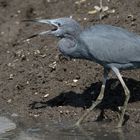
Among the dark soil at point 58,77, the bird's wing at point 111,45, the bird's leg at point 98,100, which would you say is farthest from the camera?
the dark soil at point 58,77

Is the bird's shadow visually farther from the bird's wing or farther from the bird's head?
the bird's head

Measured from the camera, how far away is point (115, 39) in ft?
25.2

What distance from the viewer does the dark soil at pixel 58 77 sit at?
8062 millimetres

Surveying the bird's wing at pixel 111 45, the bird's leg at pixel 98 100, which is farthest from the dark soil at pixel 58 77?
the bird's wing at pixel 111 45

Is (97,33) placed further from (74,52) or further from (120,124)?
(120,124)

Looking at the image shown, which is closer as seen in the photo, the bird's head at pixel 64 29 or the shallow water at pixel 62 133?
the shallow water at pixel 62 133

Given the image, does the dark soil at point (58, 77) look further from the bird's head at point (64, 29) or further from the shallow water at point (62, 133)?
the bird's head at point (64, 29)

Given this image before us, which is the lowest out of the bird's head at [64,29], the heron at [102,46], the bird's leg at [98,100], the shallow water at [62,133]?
the shallow water at [62,133]

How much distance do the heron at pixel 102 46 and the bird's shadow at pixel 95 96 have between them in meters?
0.34

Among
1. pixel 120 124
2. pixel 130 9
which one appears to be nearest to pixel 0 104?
pixel 120 124

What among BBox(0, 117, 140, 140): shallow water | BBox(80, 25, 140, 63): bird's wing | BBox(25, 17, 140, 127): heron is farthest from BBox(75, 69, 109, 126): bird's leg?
BBox(80, 25, 140, 63): bird's wing

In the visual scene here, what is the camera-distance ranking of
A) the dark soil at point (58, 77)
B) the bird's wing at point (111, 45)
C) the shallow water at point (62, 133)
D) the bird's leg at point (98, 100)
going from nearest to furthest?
the shallow water at point (62, 133) < the bird's wing at point (111, 45) < the bird's leg at point (98, 100) < the dark soil at point (58, 77)

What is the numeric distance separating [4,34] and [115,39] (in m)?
3.45

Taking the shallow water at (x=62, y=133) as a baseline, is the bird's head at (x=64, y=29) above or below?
above
